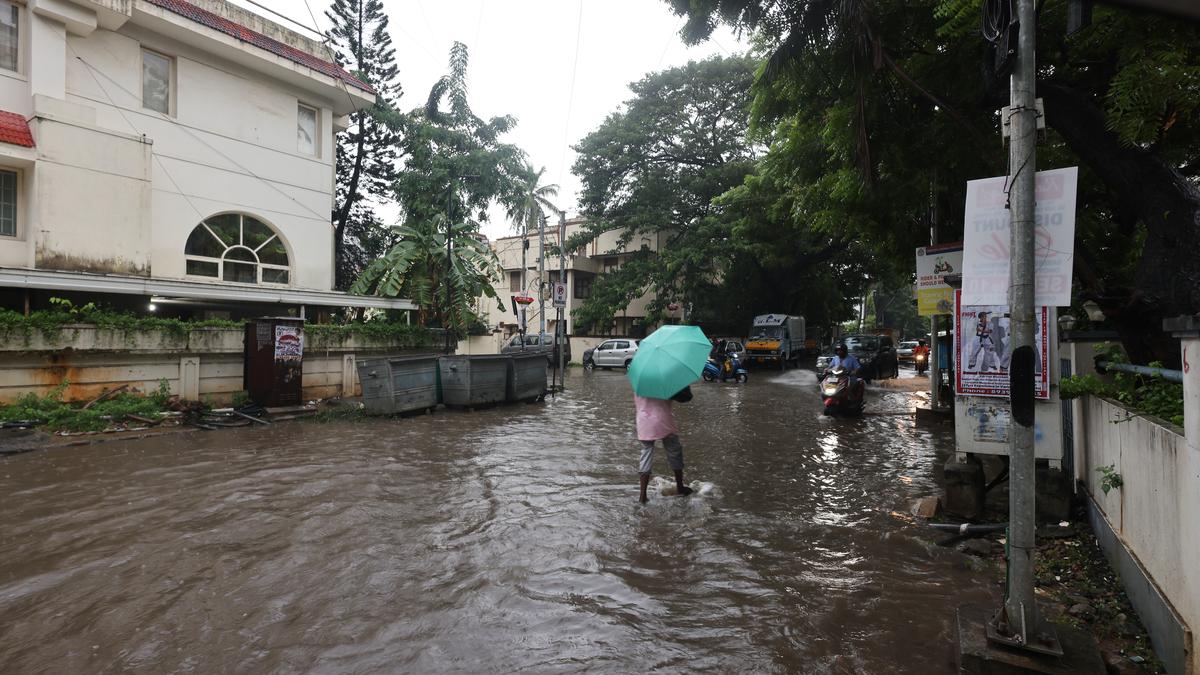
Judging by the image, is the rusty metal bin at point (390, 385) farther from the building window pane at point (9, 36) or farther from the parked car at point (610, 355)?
the parked car at point (610, 355)

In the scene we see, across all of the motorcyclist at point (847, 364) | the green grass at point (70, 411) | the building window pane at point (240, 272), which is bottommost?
the green grass at point (70, 411)

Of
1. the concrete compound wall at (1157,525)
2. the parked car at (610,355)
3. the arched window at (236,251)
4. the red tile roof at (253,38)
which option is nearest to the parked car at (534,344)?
the parked car at (610,355)

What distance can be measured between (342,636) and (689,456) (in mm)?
6157

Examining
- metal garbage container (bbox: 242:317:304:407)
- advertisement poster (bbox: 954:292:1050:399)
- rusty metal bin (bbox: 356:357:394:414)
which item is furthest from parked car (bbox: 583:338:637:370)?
advertisement poster (bbox: 954:292:1050:399)

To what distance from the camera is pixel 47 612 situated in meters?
3.82

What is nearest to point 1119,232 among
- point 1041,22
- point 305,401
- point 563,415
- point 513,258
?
point 1041,22

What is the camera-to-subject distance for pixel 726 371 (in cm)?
2291

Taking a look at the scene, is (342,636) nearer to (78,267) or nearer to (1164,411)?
(1164,411)

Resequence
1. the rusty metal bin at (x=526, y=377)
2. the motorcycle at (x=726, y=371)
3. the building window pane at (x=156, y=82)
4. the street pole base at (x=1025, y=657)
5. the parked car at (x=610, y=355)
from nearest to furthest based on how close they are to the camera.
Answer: the street pole base at (x=1025, y=657) < the building window pane at (x=156, y=82) < the rusty metal bin at (x=526, y=377) < the motorcycle at (x=726, y=371) < the parked car at (x=610, y=355)

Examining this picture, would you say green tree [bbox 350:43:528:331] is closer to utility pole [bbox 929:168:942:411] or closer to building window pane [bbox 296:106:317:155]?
building window pane [bbox 296:106:317:155]

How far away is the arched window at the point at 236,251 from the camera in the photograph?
15539mm

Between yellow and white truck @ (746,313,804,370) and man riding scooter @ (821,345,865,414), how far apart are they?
14.6m

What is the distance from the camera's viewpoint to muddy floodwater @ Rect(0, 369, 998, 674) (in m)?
3.41

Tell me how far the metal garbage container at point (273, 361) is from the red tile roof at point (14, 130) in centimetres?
520
